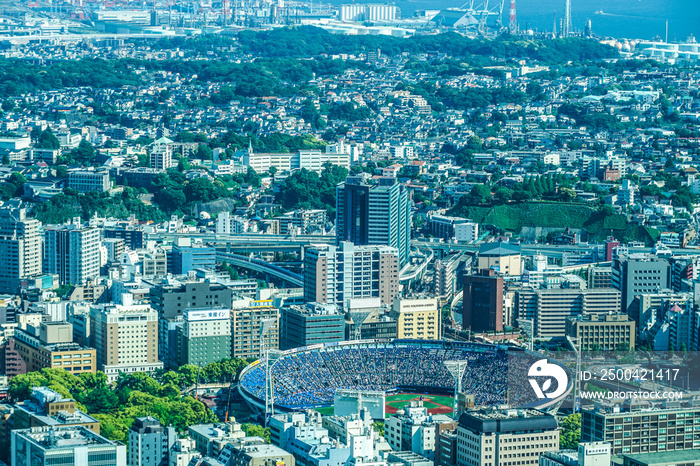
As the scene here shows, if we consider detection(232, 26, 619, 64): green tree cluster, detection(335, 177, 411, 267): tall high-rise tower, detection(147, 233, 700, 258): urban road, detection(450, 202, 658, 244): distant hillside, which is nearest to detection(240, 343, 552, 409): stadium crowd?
detection(335, 177, 411, 267): tall high-rise tower

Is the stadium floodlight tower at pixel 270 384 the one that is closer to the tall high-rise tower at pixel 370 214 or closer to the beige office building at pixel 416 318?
the beige office building at pixel 416 318

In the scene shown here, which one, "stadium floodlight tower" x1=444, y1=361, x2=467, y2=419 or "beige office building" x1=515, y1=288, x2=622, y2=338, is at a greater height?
"beige office building" x1=515, y1=288, x2=622, y2=338

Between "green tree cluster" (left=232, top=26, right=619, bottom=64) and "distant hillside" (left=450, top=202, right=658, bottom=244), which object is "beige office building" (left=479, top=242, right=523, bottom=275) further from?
"green tree cluster" (left=232, top=26, right=619, bottom=64)

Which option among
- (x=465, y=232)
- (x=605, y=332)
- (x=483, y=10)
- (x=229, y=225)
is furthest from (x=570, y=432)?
(x=483, y=10)

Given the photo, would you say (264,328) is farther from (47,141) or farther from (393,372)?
(47,141)

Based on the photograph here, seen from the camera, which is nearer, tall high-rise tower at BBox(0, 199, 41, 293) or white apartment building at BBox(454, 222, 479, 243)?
tall high-rise tower at BBox(0, 199, 41, 293)

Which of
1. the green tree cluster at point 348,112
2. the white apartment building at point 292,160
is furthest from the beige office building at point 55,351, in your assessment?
the green tree cluster at point 348,112

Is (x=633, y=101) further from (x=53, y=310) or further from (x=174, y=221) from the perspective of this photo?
(x=53, y=310)

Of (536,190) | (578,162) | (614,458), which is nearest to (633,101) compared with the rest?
(578,162)
